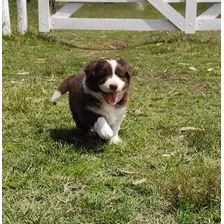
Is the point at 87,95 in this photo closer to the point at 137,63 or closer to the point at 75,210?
the point at 75,210

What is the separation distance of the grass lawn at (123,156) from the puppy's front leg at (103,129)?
16cm

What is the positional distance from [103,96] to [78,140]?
0.52m

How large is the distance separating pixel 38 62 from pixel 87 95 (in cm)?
409

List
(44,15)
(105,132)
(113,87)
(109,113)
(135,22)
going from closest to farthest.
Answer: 1. (113,87)
2. (105,132)
3. (109,113)
4. (44,15)
5. (135,22)

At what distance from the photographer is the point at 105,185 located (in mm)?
2832

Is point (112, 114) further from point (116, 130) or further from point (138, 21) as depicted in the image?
point (138, 21)

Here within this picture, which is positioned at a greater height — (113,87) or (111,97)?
(113,87)

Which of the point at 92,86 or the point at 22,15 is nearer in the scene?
the point at 92,86

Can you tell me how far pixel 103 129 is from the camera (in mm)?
3250

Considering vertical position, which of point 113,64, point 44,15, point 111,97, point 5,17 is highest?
point 113,64

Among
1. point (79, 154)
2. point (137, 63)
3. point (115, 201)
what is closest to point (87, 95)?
point (79, 154)

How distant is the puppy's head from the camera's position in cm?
316

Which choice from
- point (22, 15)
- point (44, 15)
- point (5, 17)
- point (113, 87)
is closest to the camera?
point (113, 87)

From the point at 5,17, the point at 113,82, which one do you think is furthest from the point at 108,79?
the point at 5,17
